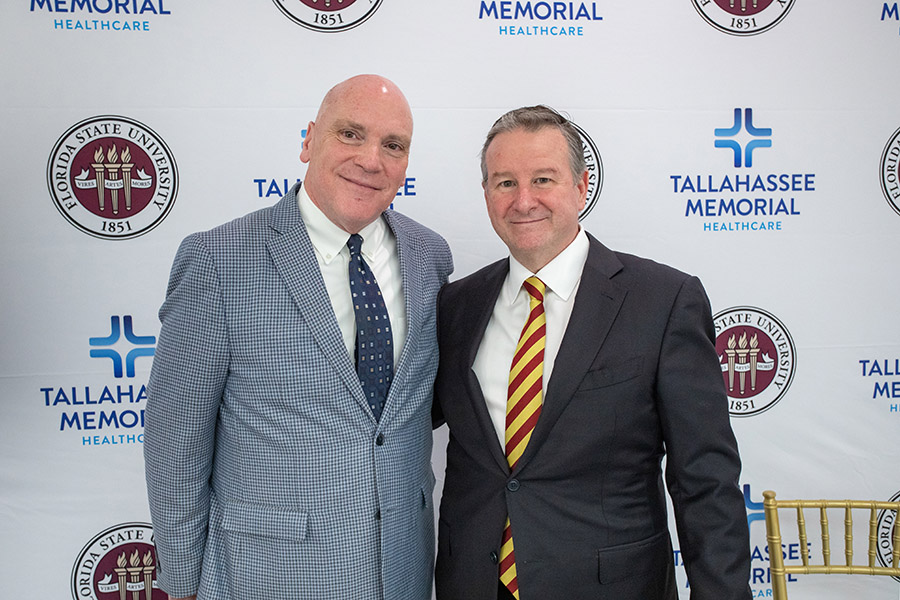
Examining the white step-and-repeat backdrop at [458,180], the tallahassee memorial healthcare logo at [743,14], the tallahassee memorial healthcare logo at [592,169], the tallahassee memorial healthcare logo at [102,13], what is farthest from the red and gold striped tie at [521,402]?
the tallahassee memorial healthcare logo at [102,13]

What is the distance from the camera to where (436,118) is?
213cm

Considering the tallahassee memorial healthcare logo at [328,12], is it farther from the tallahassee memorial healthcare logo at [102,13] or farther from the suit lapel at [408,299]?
the suit lapel at [408,299]

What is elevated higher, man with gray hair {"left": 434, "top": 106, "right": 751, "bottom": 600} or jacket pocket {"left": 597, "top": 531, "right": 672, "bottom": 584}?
man with gray hair {"left": 434, "top": 106, "right": 751, "bottom": 600}

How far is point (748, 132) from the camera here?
225 centimetres

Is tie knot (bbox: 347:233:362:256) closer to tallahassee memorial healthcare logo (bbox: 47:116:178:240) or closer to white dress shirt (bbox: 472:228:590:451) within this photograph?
white dress shirt (bbox: 472:228:590:451)

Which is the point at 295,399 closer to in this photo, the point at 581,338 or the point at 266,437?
the point at 266,437

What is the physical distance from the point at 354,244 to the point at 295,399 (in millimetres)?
376

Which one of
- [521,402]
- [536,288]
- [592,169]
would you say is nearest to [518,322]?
[536,288]

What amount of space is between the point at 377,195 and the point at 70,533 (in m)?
1.53

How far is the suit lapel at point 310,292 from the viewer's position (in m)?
1.42

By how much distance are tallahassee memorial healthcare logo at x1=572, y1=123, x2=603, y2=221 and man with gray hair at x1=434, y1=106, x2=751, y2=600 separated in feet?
2.41

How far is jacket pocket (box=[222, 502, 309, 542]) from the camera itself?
1388mm

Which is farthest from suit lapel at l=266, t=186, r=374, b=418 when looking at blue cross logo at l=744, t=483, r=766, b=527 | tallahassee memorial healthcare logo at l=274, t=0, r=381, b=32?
blue cross logo at l=744, t=483, r=766, b=527

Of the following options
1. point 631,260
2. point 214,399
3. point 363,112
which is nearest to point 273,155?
point 363,112
